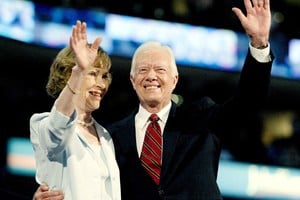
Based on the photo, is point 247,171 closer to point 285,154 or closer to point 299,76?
point 285,154

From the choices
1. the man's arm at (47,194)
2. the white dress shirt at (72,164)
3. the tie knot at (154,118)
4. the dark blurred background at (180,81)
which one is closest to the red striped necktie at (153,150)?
the tie knot at (154,118)

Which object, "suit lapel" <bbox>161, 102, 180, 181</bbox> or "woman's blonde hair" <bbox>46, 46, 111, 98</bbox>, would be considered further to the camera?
"suit lapel" <bbox>161, 102, 180, 181</bbox>

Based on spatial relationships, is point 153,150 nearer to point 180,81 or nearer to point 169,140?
point 169,140

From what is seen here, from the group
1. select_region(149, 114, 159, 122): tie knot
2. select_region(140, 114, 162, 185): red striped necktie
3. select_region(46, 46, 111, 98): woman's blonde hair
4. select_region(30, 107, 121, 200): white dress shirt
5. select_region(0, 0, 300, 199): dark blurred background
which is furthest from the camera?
select_region(0, 0, 300, 199): dark blurred background

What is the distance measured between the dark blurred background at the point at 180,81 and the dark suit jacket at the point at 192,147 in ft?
20.9

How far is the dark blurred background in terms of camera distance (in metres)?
10.8

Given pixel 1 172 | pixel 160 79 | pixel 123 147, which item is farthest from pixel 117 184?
pixel 1 172

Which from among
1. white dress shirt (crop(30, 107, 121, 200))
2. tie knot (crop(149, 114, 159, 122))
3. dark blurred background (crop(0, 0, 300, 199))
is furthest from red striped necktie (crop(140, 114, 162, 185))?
dark blurred background (crop(0, 0, 300, 199))

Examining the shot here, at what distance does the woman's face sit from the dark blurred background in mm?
6432

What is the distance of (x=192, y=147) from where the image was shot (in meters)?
3.51

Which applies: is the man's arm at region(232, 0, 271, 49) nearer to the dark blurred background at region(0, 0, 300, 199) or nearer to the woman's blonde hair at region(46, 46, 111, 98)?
the woman's blonde hair at region(46, 46, 111, 98)

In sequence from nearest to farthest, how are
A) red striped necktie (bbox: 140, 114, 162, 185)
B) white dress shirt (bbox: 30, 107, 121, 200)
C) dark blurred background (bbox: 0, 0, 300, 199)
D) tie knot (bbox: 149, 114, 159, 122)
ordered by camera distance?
white dress shirt (bbox: 30, 107, 121, 200) < red striped necktie (bbox: 140, 114, 162, 185) < tie knot (bbox: 149, 114, 159, 122) < dark blurred background (bbox: 0, 0, 300, 199)

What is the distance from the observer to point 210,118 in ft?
11.6

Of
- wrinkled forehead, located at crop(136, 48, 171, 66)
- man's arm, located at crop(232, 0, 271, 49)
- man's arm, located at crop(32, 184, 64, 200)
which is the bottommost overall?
man's arm, located at crop(32, 184, 64, 200)
